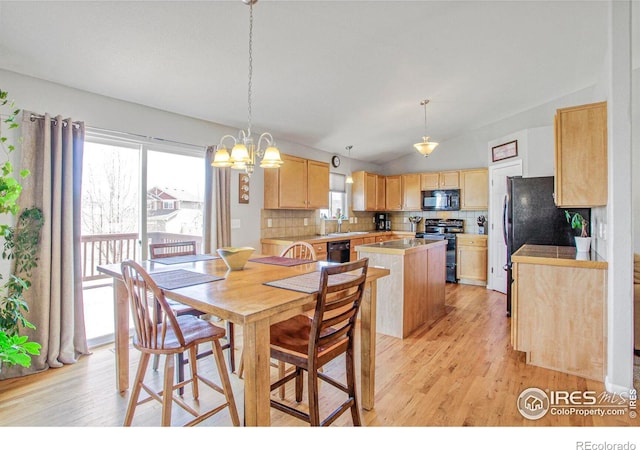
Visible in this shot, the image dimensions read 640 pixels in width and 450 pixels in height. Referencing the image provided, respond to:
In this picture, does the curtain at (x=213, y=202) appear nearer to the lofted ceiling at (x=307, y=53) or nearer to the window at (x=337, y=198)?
the lofted ceiling at (x=307, y=53)

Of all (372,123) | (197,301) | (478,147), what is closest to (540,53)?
(372,123)

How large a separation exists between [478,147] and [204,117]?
480 cm

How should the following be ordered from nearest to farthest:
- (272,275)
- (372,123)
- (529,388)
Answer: (272,275), (529,388), (372,123)

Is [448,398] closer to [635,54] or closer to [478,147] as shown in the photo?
[635,54]

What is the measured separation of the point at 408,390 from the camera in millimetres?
2211

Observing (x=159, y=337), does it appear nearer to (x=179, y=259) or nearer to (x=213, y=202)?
(x=179, y=259)

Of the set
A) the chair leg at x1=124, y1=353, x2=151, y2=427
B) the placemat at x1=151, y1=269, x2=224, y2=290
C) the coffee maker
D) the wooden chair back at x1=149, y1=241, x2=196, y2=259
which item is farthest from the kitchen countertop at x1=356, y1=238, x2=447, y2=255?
the coffee maker

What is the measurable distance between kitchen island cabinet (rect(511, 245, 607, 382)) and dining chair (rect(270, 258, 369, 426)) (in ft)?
5.68

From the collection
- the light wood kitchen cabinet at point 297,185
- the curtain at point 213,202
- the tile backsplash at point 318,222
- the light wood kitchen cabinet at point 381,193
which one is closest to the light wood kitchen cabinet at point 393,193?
the light wood kitchen cabinet at point 381,193

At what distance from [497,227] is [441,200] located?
122cm

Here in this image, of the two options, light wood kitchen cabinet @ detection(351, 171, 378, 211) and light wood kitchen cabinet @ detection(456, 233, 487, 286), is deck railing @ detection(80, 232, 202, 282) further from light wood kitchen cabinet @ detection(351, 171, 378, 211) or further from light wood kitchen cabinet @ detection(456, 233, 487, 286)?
light wood kitchen cabinet @ detection(456, 233, 487, 286)

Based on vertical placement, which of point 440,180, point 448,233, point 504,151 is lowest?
point 448,233

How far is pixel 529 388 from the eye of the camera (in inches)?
88.8

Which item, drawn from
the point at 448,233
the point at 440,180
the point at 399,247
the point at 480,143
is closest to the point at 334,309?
the point at 399,247
